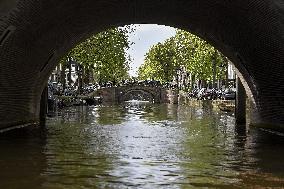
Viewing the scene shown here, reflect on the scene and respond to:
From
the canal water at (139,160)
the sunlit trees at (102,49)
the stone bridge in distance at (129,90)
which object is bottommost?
the canal water at (139,160)

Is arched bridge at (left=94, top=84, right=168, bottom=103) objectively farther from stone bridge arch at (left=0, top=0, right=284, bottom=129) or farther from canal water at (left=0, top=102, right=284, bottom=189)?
canal water at (left=0, top=102, right=284, bottom=189)

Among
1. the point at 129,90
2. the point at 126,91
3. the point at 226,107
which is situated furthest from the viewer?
the point at 129,90

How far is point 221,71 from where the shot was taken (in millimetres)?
74312

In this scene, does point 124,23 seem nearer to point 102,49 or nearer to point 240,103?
point 240,103

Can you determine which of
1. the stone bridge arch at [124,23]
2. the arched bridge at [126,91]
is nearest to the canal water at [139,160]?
the stone bridge arch at [124,23]

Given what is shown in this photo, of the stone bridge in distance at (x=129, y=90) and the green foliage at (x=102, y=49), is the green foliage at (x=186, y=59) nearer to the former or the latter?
the stone bridge in distance at (x=129, y=90)

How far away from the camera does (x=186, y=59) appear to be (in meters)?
84.9

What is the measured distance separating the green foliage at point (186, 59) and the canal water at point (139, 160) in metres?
41.3

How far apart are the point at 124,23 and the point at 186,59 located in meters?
56.6

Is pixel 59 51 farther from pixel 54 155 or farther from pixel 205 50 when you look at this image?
pixel 205 50

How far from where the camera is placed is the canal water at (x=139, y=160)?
1213 centimetres

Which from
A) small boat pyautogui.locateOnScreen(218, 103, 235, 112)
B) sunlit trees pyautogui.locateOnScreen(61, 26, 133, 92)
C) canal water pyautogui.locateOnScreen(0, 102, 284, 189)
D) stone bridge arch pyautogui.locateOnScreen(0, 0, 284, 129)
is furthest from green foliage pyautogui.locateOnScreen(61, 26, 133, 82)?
canal water pyautogui.locateOnScreen(0, 102, 284, 189)

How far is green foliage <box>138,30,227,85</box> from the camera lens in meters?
68.2

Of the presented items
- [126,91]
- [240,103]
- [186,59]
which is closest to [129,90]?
[126,91]
